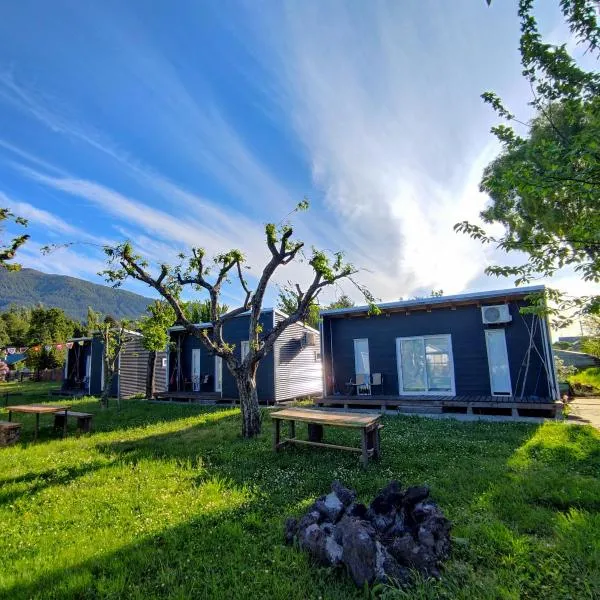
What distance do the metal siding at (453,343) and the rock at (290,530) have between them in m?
9.73

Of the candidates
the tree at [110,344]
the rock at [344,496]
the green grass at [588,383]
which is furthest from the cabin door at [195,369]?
the green grass at [588,383]

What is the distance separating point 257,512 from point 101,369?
64.8 ft

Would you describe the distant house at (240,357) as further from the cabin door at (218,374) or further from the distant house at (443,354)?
the distant house at (443,354)

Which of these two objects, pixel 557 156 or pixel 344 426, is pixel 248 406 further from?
pixel 557 156

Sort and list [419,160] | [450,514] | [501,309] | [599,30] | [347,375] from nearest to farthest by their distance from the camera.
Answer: [599,30] < [450,514] < [419,160] < [501,309] < [347,375]

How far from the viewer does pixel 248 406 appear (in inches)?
328

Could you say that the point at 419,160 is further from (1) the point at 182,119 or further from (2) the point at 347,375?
(2) the point at 347,375

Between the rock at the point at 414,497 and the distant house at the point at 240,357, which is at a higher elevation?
the distant house at the point at 240,357

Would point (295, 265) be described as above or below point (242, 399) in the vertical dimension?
above

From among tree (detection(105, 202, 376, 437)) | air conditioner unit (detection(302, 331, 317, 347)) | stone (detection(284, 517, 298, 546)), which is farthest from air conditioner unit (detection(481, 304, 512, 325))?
stone (detection(284, 517, 298, 546))

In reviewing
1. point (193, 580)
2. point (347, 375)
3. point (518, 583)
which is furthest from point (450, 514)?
point (347, 375)

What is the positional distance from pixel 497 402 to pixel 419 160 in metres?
7.27

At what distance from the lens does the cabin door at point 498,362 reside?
36.0 ft

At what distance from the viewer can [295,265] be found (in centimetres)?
938
